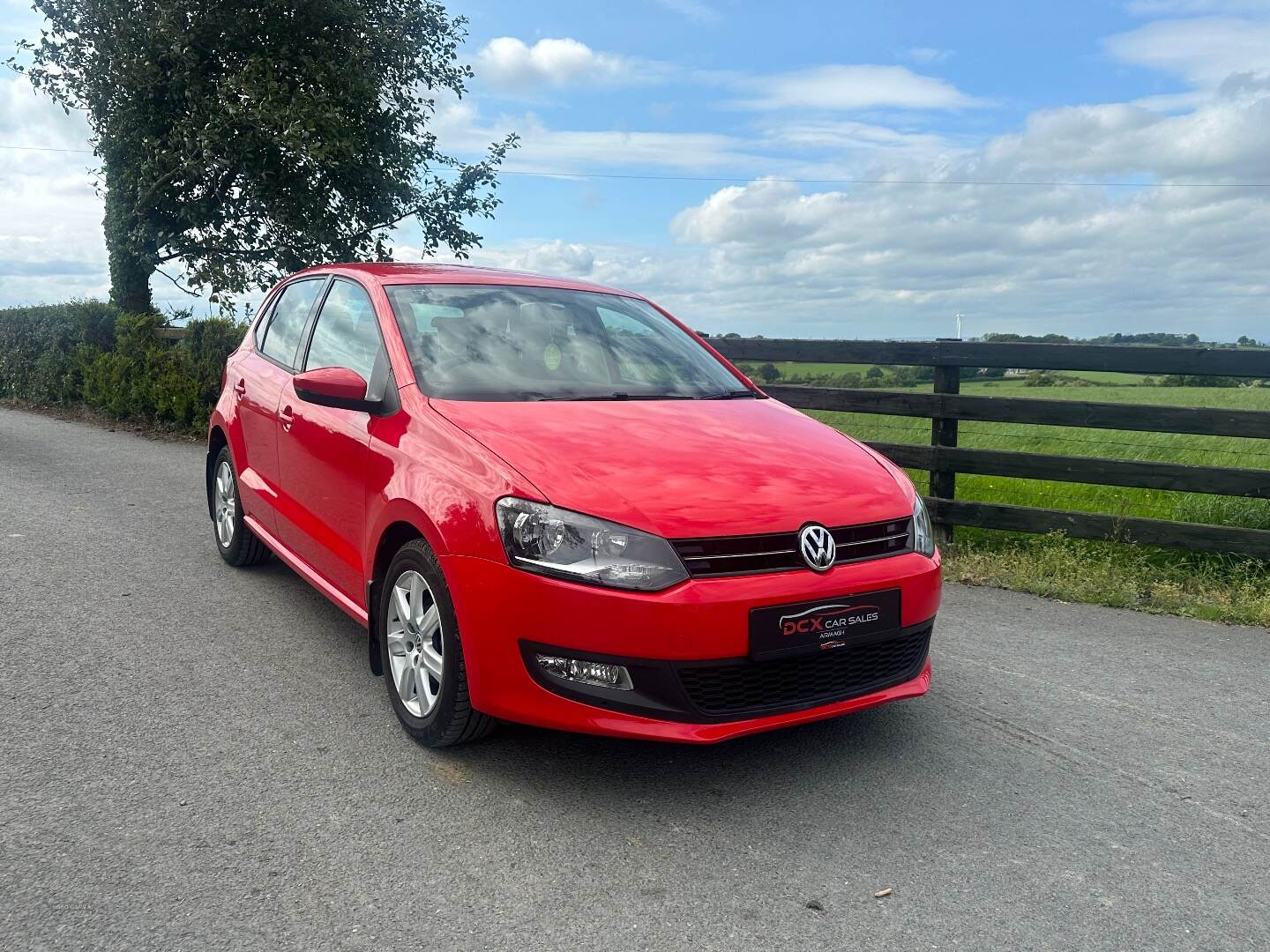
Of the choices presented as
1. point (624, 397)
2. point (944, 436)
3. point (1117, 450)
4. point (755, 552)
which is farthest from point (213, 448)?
point (1117, 450)

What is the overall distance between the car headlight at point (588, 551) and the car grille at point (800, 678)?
11.6 inches

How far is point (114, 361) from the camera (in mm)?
14992

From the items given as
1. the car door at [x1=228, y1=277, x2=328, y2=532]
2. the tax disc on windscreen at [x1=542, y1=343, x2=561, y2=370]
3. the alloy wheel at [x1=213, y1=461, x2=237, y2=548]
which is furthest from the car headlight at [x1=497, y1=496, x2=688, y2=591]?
the alloy wheel at [x1=213, y1=461, x2=237, y2=548]

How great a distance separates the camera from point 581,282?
5289 mm

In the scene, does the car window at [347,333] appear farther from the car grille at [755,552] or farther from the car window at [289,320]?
the car grille at [755,552]

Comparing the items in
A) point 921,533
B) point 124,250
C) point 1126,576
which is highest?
point 124,250

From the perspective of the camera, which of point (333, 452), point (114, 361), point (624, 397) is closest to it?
point (624, 397)

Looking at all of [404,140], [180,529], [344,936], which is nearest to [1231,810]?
[344,936]

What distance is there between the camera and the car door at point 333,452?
4.19 metres

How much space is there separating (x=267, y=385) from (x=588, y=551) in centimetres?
295

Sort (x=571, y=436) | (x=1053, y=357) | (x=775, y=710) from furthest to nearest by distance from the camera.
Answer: (x=1053, y=357) < (x=571, y=436) < (x=775, y=710)

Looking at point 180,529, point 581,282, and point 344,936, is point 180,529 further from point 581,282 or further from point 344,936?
point 344,936

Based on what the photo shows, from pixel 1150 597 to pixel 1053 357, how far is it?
1768 mm

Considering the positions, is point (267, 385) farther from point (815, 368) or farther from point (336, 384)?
point (815, 368)
